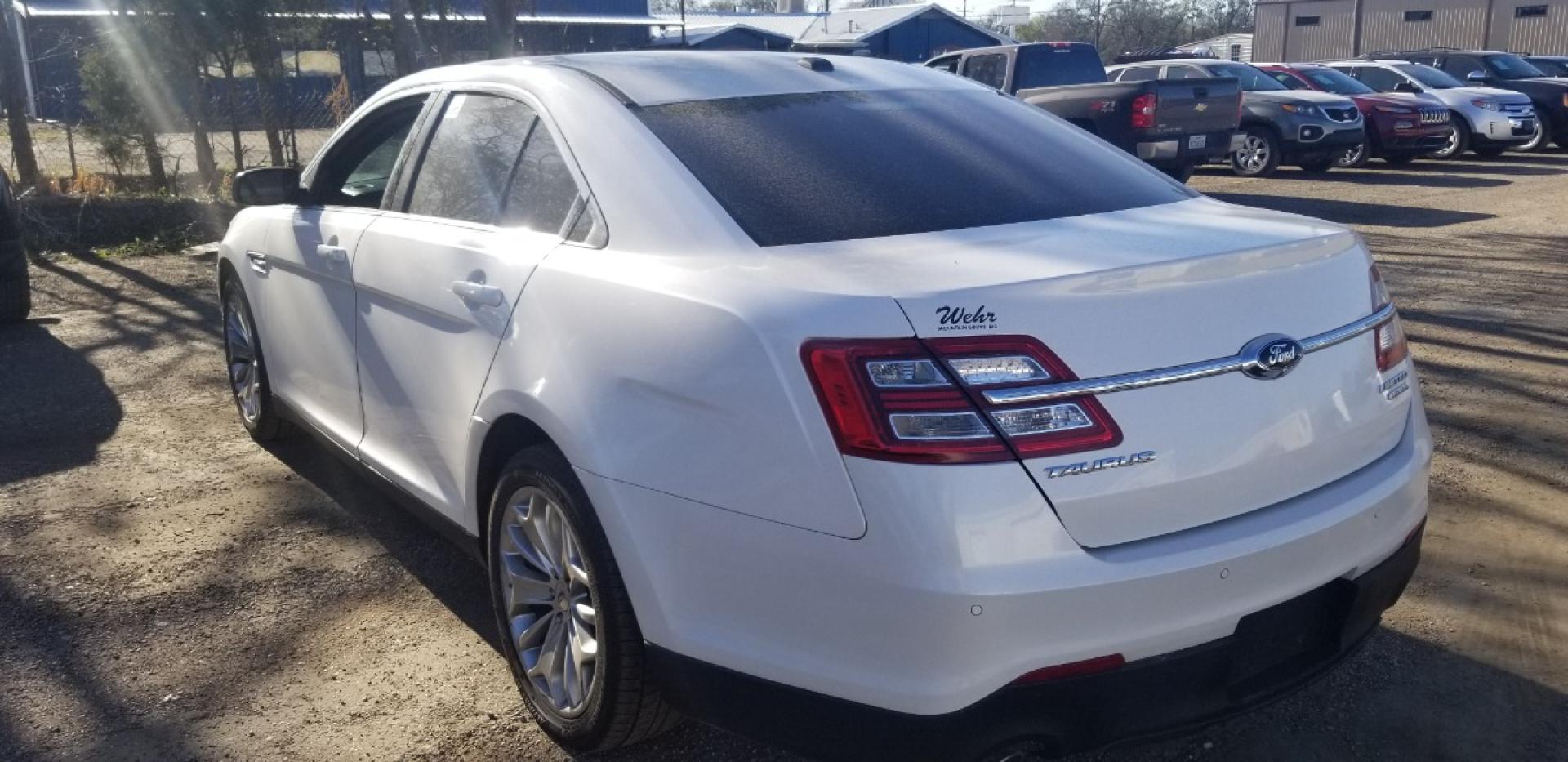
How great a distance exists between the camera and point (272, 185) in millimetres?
4773

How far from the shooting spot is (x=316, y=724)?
11.0 feet

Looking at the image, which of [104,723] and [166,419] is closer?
[104,723]

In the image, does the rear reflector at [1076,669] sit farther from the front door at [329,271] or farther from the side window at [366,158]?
the side window at [366,158]

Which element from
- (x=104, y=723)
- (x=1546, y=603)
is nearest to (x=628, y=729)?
(x=104, y=723)

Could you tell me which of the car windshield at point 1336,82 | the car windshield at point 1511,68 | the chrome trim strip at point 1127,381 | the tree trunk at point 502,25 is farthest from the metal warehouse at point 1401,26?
the chrome trim strip at point 1127,381

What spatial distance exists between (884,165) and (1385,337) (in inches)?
46.4

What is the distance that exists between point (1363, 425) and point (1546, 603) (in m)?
1.58

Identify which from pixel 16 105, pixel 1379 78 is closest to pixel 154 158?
pixel 16 105

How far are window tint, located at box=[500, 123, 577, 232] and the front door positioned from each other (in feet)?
2.67

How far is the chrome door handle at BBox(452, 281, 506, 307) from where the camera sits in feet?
10.7

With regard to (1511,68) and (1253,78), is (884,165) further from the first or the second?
(1511,68)

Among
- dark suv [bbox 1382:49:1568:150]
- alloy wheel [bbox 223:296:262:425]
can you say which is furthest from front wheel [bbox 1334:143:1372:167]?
alloy wheel [bbox 223:296:262:425]

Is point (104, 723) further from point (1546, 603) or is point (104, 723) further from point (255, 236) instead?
point (1546, 603)

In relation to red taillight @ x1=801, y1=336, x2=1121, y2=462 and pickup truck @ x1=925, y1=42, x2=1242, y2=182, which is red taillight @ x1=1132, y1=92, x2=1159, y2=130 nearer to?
pickup truck @ x1=925, y1=42, x2=1242, y2=182
